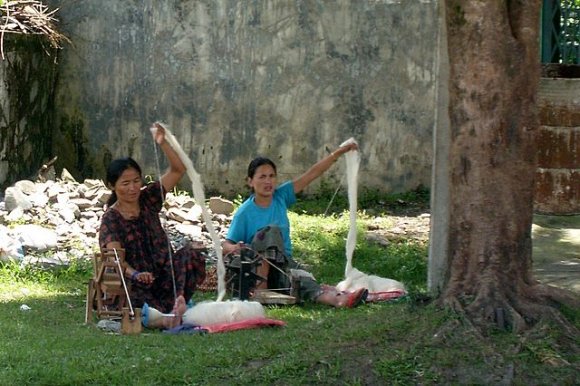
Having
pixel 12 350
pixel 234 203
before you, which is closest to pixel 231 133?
pixel 234 203

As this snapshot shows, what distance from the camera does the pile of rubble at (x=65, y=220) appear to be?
8.84 m

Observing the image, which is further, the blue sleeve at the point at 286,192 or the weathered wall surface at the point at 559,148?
the weathered wall surface at the point at 559,148

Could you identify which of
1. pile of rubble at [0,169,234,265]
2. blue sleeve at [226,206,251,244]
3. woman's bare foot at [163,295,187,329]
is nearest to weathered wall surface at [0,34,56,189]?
pile of rubble at [0,169,234,265]

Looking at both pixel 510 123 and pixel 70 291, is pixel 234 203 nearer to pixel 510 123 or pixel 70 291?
pixel 70 291

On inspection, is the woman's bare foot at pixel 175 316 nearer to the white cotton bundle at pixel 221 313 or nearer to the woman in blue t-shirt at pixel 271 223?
the white cotton bundle at pixel 221 313


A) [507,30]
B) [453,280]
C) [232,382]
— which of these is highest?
[507,30]

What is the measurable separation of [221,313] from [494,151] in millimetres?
1910

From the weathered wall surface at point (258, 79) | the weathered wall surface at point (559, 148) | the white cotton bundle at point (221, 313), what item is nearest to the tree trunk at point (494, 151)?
the white cotton bundle at point (221, 313)

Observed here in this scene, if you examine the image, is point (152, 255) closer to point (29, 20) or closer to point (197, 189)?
point (197, 189)

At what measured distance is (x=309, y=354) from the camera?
18.2ft

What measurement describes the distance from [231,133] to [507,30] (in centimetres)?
654

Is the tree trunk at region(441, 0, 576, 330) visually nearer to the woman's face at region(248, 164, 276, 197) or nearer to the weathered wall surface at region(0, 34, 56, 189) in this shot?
the woman's face at region(248, 164, 276, 197)

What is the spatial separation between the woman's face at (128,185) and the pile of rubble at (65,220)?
1.86m

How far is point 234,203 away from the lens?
1154 centimetres
